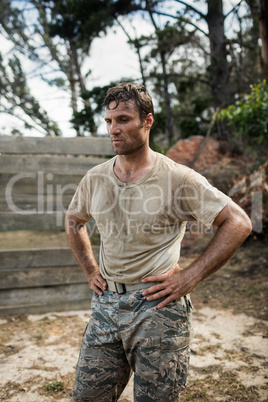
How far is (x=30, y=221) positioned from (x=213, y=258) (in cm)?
304

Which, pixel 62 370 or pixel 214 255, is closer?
pixel 214 255

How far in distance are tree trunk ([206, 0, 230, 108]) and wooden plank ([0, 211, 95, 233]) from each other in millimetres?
8519

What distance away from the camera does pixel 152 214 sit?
1.88 metres

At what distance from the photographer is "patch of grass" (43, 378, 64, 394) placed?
2.83 m

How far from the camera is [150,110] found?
2045 mm

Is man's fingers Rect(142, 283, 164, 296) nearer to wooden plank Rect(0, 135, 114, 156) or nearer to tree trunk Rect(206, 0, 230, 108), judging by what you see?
wooden plank Rect(0, 135, 114, 156)

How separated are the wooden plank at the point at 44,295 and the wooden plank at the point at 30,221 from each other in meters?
0.80

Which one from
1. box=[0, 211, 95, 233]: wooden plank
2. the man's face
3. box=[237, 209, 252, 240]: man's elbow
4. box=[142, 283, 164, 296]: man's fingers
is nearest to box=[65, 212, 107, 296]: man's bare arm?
box=[142, 283, 164, 296]: man's fingers

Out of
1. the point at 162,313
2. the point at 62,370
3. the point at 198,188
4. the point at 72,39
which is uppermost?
the point at 72,39

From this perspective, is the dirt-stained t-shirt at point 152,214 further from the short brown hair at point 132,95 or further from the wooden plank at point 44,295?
the wooden plank at point 44,295

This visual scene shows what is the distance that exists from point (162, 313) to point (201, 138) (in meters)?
8.82

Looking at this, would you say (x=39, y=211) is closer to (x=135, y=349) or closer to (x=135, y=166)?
(x=135, y=166)

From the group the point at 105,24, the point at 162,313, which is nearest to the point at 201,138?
the point at 105,24

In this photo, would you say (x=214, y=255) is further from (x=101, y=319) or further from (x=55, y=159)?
(x=55, y=159)
